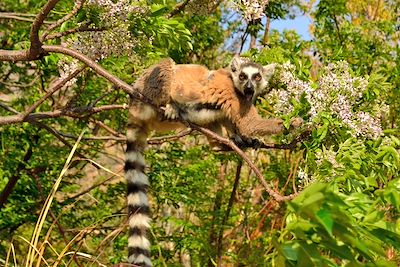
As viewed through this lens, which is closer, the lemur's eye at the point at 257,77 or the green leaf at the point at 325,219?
the green leaf at the point at 325,219

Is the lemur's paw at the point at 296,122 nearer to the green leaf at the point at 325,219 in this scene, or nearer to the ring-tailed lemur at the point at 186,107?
the ring-tailed lemur at the point at 186,107

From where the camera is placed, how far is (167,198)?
7070 mm

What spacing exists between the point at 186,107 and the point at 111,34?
4.17 feet

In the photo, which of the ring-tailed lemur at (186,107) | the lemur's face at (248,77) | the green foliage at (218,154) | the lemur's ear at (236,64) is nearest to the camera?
the green foliage at (218,154)

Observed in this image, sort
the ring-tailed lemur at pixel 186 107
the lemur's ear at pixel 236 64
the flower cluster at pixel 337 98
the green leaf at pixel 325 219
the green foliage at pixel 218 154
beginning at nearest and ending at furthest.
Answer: the green leaf at pixel 325 219, the green foliage at pixel 218 154, the flower cluster at pixel 337 98, the ring-tailed lemur at pixel 186 107, the lemur's ear at pixel 236 64

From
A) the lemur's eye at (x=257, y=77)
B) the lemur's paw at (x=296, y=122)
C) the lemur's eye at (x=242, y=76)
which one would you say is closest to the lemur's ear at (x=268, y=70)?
the lemur's eye at (x=257, y=77)

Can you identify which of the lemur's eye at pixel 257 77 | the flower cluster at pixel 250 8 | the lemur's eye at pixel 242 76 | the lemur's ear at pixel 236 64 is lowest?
the lemur's eye at pixel 242 76

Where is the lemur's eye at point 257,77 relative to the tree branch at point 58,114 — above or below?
above

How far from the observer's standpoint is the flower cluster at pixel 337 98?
3715mm

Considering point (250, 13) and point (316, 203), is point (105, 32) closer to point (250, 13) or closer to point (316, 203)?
point (250, 13)

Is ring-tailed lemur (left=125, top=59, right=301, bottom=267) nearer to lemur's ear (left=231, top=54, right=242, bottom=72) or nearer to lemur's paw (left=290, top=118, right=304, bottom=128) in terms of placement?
lemur's ear (left=231, top=54, right=242, bottom=72)

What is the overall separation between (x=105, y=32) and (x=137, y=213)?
3.92 feet

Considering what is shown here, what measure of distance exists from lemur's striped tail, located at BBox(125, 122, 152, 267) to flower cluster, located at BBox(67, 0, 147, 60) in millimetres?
1007

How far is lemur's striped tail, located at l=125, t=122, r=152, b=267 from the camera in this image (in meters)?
4.09
